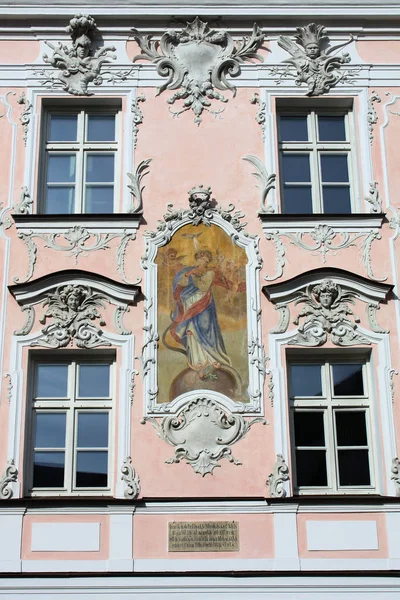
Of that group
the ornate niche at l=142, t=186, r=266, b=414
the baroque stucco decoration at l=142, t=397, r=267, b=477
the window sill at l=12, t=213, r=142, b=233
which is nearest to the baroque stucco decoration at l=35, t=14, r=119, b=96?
the window sill at l=12, t=213, r=142, b=233

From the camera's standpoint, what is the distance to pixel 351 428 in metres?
12.3

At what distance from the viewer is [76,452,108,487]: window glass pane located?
472 inches

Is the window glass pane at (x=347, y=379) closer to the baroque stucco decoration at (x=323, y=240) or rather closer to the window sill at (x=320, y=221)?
the baroque stucco decoration at (x=323, y=240)

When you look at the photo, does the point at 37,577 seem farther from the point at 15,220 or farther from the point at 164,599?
the point at 15,220

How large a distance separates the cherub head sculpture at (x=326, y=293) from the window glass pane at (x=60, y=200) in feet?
10.8

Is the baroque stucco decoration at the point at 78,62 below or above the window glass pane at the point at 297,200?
above

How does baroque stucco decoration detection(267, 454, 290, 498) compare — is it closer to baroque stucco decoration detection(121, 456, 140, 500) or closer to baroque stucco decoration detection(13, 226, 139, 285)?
baroque stucco decoration detection(121, 456, 140, 500)

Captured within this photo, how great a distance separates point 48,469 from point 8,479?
0.51m

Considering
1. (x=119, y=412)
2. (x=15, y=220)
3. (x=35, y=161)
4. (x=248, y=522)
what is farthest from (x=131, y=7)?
(x=248, y=522)

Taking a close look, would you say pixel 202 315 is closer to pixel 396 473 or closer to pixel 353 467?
pixel 353 467

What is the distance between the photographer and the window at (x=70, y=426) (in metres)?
12.0

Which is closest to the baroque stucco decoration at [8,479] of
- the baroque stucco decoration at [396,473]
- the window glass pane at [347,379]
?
the window glass pane at [347,379]

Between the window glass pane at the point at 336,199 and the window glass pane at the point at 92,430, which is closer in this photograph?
the window glass pane at the point at 92,430

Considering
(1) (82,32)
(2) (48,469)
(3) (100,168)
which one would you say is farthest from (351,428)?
(1) (82,32)
